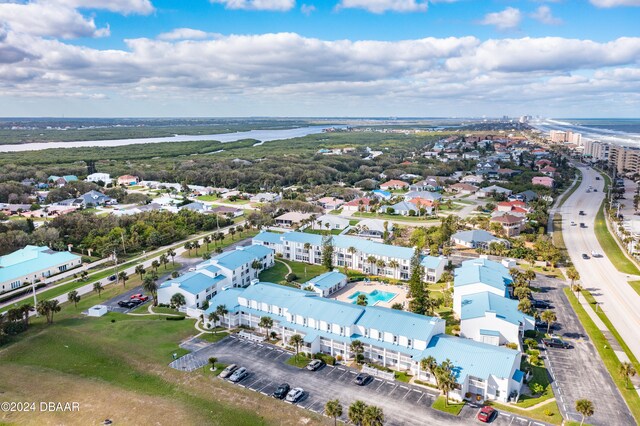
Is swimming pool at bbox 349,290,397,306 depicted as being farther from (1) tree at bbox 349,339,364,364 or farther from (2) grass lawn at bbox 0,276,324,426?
(2) grass lawn at bbox 0,276,324,426

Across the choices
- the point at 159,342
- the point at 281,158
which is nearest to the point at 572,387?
the point at 159,342

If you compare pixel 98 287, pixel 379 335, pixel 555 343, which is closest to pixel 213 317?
pixel 379 335

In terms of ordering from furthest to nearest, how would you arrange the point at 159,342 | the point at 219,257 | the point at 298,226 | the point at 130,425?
the point at 298,226, the point at 219,257, the point at 159,342, the point at 130,425

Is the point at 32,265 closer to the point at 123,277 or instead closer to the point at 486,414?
the point at 123,277

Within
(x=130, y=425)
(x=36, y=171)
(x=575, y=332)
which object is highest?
(x=36, y=171)

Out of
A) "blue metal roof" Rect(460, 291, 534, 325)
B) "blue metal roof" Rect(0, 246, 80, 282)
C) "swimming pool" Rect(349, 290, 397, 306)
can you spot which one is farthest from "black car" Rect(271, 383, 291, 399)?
"blue metal roof" Rect(0, 246, 80, 282)

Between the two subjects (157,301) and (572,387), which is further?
(157,301)

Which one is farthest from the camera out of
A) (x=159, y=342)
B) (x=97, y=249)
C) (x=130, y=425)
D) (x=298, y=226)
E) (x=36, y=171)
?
(x=36, y=171)

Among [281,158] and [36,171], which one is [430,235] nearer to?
[281,158]
